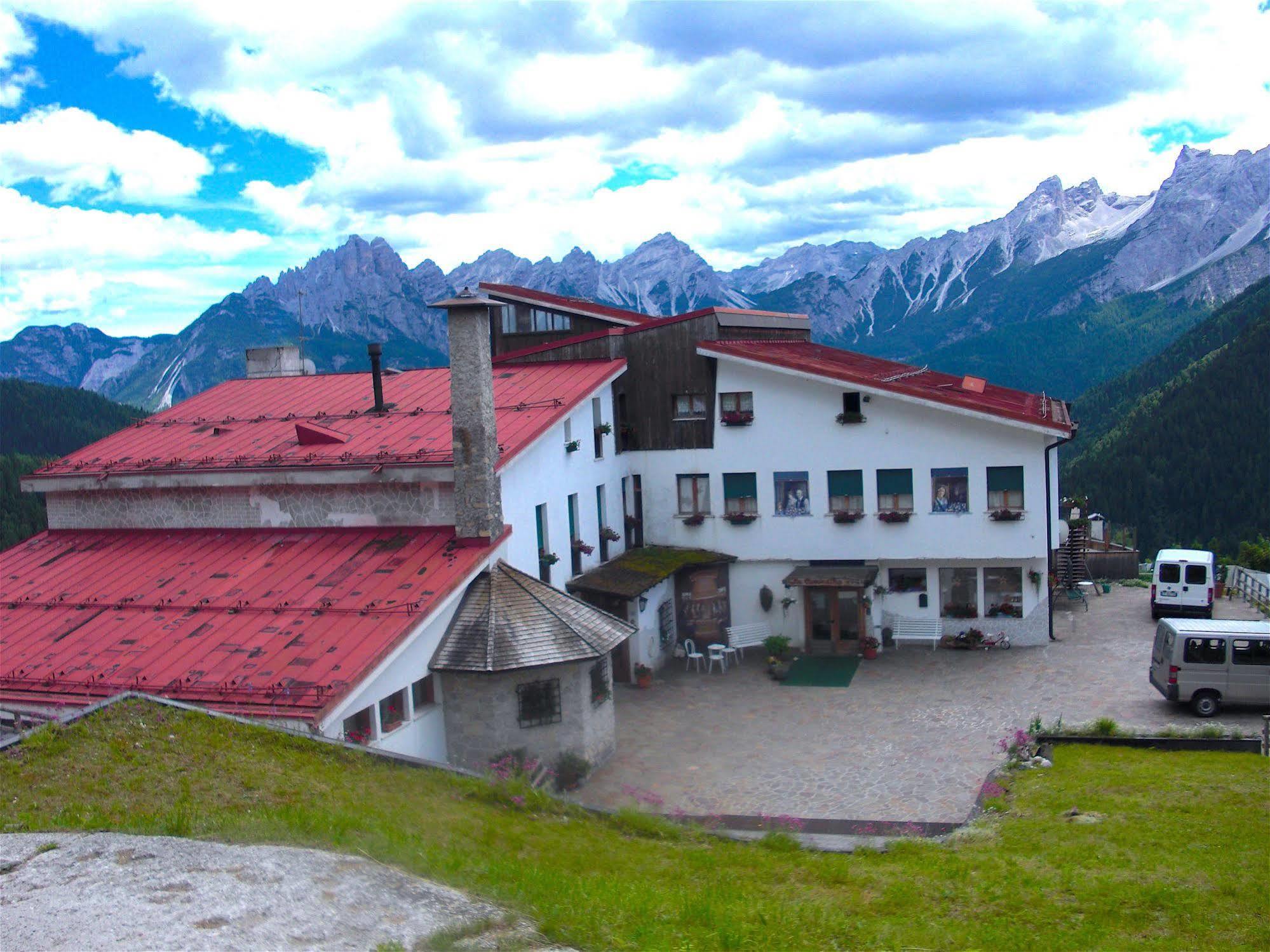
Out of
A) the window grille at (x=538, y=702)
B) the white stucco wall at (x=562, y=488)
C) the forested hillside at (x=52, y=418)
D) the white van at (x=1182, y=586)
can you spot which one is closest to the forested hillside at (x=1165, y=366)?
the white van at (x=1182, y=586)

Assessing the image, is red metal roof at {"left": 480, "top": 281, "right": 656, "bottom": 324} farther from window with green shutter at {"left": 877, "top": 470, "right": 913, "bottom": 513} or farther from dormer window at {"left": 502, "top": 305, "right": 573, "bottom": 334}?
window with green shutter at {"left": 877, "top": 470, "right": 913, "bottom": 513}

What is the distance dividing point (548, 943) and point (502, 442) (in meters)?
14.9

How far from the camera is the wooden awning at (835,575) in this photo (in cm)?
2820

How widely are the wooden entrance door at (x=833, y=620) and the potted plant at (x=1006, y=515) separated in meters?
4.02

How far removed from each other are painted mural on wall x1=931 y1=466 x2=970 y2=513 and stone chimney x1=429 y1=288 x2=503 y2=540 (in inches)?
512

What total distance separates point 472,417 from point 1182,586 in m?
20.7

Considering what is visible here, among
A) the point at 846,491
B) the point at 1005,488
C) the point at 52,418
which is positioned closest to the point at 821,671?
the point at 846,491

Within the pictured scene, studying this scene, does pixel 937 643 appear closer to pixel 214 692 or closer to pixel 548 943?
pixel 214 692

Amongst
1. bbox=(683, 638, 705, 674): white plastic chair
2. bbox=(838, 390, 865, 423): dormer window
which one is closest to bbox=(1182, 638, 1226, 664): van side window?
bbox=(838, 390, 865, 423): dormer window

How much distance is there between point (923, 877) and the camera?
11.6m

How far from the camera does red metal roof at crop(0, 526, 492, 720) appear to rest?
16.7 meters

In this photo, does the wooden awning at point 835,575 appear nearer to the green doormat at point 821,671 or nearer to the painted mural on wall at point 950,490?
the green doormat at point 821,671

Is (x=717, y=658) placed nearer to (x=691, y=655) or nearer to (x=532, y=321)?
(x=691, y=655)

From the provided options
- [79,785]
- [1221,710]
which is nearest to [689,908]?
[79,785]
